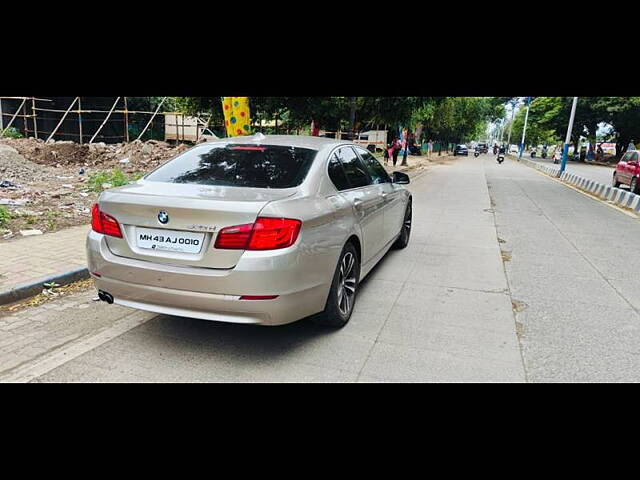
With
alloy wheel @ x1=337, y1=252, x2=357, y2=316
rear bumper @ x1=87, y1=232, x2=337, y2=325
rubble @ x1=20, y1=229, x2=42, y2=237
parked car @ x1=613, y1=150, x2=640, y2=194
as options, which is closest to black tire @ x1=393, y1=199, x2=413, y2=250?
alloy wheel @ x1=337, y1=252, x2=357, y2=316

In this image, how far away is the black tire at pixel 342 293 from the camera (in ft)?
12.7

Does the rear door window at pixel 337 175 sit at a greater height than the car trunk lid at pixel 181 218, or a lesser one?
greater

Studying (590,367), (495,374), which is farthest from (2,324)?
(590,367)

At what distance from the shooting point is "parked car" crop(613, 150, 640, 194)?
15.9 m

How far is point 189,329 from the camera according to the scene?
402 centimetres

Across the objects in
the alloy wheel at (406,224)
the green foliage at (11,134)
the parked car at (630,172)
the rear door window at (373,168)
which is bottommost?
the green foliage at (11,134)

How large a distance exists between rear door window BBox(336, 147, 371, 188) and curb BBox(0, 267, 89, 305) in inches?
123

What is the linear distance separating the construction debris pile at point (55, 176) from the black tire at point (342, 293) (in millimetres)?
5060

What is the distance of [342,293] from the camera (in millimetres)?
4082

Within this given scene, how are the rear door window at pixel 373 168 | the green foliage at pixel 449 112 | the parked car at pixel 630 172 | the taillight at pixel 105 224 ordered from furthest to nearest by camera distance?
1. the green foliage at pixel 449 112
2. the parked car at pixel 630 172
3. the rear door window at pixel 373 168
4. the taillight at pixel 105 224

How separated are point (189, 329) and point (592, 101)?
52.7 m

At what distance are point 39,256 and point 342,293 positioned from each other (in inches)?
155

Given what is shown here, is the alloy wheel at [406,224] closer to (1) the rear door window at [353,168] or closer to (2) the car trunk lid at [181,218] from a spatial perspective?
(1) the rear door window at [353,168]

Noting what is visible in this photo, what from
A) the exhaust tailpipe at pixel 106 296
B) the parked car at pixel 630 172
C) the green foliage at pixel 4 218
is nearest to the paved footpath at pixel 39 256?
the green foliage at pixel 4 218
